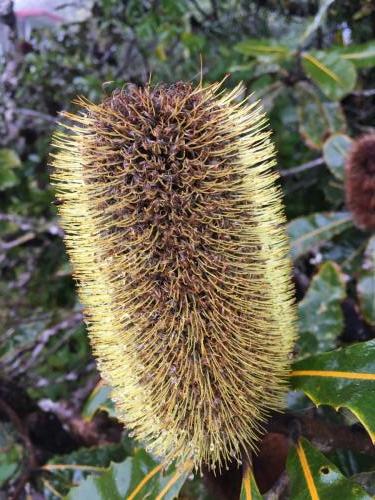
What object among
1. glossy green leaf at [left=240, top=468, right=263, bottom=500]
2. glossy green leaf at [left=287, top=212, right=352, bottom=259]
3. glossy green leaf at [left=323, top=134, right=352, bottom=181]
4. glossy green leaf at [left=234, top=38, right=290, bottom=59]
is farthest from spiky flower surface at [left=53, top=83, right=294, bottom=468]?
glossy green leaf at [left=234, top=38, right=290, bottom=59]

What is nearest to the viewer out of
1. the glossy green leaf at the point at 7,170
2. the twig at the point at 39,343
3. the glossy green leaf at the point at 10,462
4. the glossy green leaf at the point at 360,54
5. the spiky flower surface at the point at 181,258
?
the spiky flower surface at the point at 181,258

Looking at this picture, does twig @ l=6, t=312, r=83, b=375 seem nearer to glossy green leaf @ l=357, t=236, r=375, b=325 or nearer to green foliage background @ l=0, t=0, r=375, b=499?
green foliage background @ l=0, t=0, r=375, b=499

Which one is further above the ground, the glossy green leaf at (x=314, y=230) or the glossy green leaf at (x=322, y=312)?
the glossy green leaf at (x=314, y=230)

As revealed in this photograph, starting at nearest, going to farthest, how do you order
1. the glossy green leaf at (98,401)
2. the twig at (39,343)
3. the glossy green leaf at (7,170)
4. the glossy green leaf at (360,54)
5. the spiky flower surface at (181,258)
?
the spiky flower surface at (181,258) < the glossy green leaf at (98,401) < the glossy green leaf at (360,54) < the twig at (39,343) < the glossy green leaf at (7,170)

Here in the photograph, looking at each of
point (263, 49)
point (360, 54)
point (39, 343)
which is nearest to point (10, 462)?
point (39, 343)

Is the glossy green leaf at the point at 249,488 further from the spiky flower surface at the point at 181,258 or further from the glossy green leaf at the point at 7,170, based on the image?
the glossy green leaf at the point at 7,170

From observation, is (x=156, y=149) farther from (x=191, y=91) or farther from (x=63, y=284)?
(x=63, y=284)

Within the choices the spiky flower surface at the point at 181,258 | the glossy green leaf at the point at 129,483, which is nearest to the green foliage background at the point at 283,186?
the glossy green leaf at the point at 129,483
